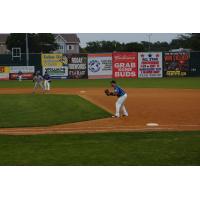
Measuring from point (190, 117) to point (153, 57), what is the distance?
3413 centimetres

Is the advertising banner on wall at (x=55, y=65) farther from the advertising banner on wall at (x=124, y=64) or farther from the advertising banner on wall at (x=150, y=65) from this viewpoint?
the advertising banner on wall at (x=150, y=65)

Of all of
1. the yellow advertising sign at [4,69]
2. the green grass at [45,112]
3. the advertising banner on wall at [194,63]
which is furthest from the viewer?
the advertising banner on wall at [194,63]

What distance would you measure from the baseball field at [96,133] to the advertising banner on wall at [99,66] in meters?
27.3

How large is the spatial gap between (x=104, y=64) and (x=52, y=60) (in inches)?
259

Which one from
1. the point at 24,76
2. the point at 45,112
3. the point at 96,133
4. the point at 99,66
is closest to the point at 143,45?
the point at 99,66

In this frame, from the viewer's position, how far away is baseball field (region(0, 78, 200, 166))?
914 centimetres

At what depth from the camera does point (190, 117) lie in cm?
1694

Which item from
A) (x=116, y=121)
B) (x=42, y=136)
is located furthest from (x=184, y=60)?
(x=42, y=136)

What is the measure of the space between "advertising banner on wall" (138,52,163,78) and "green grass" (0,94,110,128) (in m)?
28.1

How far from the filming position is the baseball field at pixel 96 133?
360 inches

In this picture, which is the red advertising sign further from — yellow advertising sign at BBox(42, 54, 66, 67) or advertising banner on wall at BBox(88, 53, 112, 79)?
advertising banner on wall at BBox(88, 53, 112, 79)

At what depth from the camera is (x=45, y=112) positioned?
18547 mm

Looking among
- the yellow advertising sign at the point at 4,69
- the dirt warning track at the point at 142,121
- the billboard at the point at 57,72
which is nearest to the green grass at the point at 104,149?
the dirt warning track at the point at 142,121

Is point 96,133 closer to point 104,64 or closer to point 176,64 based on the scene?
point 104,64
